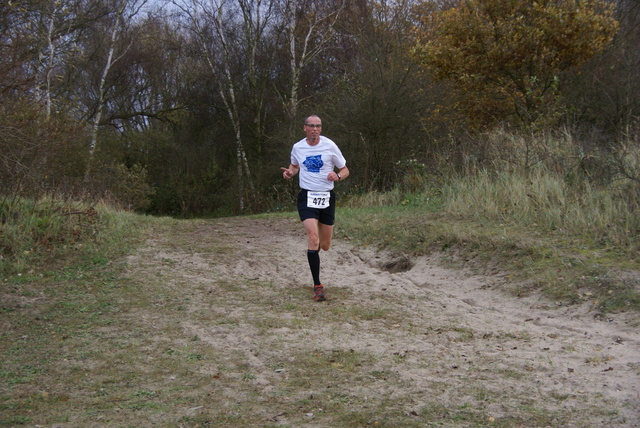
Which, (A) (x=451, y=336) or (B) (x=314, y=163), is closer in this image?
(A) (x=451, y=336)

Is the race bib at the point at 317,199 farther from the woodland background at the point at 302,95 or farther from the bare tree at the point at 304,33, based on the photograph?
the bare tree at the point at 304,33

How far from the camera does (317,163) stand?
7.20 metres

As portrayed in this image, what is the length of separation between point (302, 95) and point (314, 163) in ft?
72.4

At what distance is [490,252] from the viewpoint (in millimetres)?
8438

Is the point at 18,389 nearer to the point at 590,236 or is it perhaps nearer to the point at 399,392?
the point at 399,392

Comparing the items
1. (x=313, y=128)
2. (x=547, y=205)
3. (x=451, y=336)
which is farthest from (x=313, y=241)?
(x=547, y=205)

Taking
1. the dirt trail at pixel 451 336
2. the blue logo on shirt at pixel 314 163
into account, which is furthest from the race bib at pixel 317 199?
the dirt trail at pixel 451 336

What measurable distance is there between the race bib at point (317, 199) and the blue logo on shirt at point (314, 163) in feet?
0.93

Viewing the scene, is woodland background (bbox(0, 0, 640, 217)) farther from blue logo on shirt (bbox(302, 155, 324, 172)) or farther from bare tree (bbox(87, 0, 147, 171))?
blue logo on shirt (bbox(302, 155, 324, 172))

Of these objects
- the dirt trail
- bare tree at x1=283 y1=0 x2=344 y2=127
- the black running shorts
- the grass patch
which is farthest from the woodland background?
the black running shorts

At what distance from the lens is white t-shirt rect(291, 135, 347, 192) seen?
720 centimetres

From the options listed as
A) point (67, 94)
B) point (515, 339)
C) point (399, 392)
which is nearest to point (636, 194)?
point (515, 339)

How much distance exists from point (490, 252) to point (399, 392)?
4.54 meters

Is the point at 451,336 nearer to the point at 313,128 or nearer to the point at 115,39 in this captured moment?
the point at 313,128
